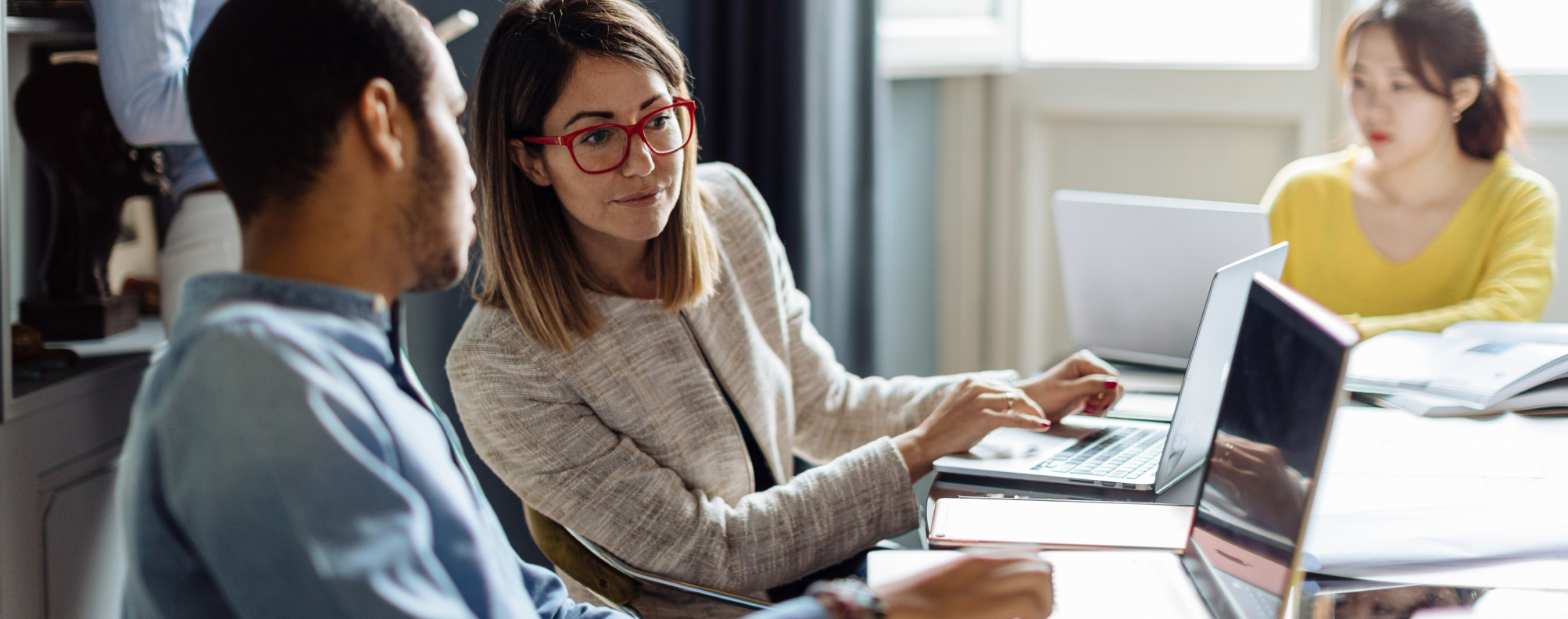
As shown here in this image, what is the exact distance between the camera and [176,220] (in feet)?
5.79

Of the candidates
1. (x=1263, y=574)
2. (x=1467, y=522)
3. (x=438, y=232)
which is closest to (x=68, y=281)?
(x=438, y=232)

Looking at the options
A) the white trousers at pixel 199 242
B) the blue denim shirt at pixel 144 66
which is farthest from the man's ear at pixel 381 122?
the white trousers at pixel 199 242

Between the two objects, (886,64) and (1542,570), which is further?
(886,64)

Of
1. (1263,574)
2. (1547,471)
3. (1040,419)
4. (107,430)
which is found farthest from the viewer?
(107,430)

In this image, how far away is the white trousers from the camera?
1742mm

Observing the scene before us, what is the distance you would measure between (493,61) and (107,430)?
99cm

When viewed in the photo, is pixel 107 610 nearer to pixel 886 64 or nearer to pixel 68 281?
pixel 68 281

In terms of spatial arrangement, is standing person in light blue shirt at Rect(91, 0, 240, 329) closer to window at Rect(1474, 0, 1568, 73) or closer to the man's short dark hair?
the man's short dark hair

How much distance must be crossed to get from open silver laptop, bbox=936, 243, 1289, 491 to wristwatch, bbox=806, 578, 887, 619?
402 mm

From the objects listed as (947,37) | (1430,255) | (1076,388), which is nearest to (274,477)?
(1076,388)

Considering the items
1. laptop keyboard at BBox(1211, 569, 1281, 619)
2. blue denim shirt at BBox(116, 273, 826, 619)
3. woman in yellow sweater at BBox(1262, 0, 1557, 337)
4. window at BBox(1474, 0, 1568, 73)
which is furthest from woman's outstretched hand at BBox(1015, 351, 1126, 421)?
window at BBox(1474, 0, 1568, 73)

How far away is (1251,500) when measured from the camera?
84cm

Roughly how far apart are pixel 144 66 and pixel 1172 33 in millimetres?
2380

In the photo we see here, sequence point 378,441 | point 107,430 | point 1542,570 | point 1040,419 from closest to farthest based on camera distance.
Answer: point 378,441
point 1542,570
point 1040,419
point 107,430
